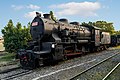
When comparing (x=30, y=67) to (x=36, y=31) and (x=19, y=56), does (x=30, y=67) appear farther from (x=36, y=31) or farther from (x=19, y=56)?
(x=36, y=31)

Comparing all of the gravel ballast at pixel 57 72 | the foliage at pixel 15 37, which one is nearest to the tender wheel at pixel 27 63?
the gravel ballast at pixel 57 72

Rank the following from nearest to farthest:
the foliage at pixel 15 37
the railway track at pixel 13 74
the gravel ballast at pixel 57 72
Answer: the gravel ballast at pixel 57 72, the railway track at pixel 13 74, the foliage at pixel 15 37

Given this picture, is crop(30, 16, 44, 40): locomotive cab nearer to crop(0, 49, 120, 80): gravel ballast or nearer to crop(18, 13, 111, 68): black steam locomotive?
crop(18, 13, 111, 68): black steam locomotive

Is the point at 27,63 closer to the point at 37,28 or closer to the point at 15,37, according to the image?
the point at 37,28

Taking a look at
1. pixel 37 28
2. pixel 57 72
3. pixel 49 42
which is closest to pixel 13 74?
pixel 57 72

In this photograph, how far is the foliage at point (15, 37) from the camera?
24422 mm

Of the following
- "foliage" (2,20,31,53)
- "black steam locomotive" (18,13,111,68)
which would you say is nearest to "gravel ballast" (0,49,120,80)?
"black steam locomotive" (18,13,111,68)

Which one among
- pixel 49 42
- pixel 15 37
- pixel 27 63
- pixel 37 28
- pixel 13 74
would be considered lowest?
pixel 13 74

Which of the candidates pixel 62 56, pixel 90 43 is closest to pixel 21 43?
pixel 90 43

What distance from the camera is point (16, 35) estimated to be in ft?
82.3

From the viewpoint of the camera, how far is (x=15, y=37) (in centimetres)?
2473

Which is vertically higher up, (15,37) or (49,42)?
(49,42)

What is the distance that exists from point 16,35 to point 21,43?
1.51 m

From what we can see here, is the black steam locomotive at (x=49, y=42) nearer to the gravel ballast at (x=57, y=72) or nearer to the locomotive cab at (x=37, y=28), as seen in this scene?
→ the locomotive cab at (x=37, y=28)
